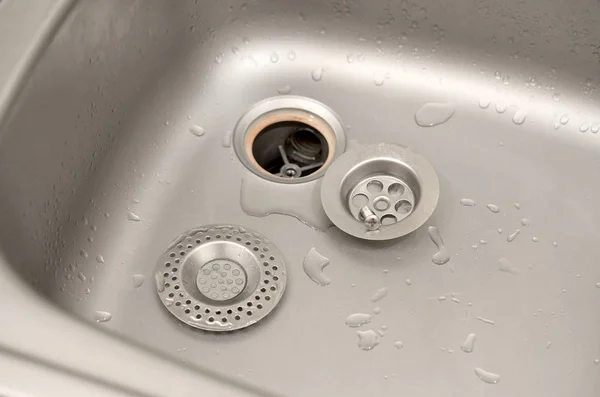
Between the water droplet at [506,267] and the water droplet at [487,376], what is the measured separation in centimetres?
12

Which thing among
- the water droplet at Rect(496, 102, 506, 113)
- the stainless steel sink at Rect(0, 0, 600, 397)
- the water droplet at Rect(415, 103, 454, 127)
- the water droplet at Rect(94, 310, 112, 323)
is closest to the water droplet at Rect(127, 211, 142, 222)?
the stainless steel sink at Rect(0, 0, 600, 397)

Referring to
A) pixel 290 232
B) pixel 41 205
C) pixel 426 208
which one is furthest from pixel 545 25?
pixel 41 205

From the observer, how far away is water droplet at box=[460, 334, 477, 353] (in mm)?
669

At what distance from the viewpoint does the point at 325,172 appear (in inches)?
30.1

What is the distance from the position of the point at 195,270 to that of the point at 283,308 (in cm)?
10

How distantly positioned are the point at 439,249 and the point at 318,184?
16cm

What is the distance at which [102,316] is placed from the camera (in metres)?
0.68

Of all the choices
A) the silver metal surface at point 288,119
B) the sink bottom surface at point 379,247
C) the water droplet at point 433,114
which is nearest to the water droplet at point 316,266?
the sink bottom surface at point 379,247

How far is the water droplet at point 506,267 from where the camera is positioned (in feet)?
2.35

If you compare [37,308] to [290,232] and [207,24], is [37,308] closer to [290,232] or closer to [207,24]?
[290,232]

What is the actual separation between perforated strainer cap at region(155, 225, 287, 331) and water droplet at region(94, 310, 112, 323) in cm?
6

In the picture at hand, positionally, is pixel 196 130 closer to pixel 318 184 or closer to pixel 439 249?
pixel 318 184

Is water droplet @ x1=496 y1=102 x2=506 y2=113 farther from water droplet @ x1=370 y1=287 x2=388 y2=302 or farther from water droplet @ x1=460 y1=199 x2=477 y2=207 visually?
water droplet @ x1=370 y1=287 x2=388 y2=302

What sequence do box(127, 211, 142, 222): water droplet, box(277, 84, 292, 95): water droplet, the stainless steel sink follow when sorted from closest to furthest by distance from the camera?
the stainless steel sink < box(127, 211, 142, 222): water droplet < box(277, 84, 292, 95): water droplet
